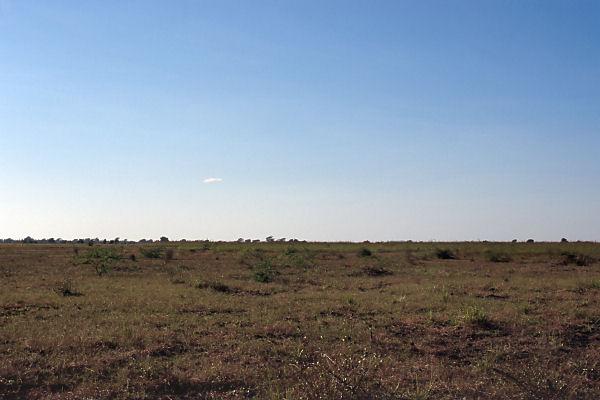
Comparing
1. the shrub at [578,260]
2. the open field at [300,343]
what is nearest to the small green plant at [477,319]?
the open field at [300,343]

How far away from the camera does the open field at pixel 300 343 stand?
761 centimetres

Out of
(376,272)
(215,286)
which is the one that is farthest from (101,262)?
(376,272)

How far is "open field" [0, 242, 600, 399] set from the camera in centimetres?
761

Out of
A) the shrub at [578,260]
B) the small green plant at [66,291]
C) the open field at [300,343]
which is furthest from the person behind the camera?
the shrub at [578,260]

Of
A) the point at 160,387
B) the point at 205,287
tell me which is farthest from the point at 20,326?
the point at 205,287

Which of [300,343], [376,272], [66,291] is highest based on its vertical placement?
[376,272]

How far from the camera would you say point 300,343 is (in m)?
10.0

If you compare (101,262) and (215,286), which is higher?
(101,262)

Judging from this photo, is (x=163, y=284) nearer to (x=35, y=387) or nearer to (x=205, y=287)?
(x=205, y=287)

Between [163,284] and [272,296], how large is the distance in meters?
5.06

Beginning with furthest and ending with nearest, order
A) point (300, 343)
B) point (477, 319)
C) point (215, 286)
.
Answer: point (215, 286) < point (477, 319) < point (300, 343)

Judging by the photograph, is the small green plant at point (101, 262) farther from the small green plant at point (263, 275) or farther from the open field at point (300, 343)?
the open field at point (300, 343)

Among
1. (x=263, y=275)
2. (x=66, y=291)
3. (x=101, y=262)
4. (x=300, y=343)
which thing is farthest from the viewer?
(x=101, y=262)

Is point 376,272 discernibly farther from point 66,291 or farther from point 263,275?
point 66,291
